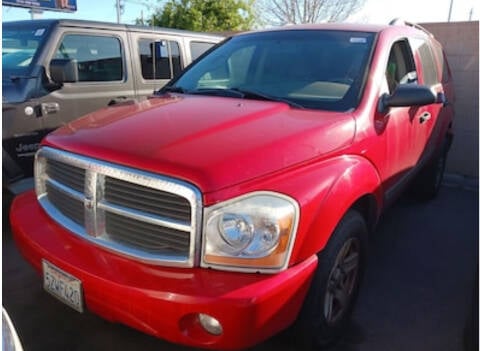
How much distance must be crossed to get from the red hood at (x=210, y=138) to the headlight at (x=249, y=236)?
14 centimetres

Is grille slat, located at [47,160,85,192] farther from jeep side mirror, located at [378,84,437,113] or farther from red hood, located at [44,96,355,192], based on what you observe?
jeep side mirror, located at [378,84,437,113]

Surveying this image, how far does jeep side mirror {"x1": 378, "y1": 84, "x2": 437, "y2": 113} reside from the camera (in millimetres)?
2586

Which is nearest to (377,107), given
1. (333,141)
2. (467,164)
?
(333,141)

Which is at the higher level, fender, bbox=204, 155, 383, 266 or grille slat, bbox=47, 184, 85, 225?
fender, bbox=204, 155, 383, 266

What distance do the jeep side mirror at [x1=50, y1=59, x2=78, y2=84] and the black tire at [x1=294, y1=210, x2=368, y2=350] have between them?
291 cm

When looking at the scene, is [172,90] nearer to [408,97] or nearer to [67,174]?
[67,174]

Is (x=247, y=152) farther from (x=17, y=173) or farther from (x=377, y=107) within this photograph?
(x=17, y=173)

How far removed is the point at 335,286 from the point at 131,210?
3.91ft

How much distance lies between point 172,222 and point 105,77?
324cm

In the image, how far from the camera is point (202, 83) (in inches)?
127

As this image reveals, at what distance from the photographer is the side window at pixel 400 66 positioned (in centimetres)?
300

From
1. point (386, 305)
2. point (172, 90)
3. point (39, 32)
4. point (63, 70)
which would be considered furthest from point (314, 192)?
point (39, 32)

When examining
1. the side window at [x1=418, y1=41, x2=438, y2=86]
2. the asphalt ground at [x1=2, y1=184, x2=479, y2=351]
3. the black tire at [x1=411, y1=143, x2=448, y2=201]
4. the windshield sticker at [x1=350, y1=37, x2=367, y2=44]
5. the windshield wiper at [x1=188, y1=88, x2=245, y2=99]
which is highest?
the windshield sticker at [x1=350, y1=37, x2=367, y2=44]

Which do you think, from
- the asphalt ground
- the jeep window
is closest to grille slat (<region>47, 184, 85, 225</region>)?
the asphalt ground
